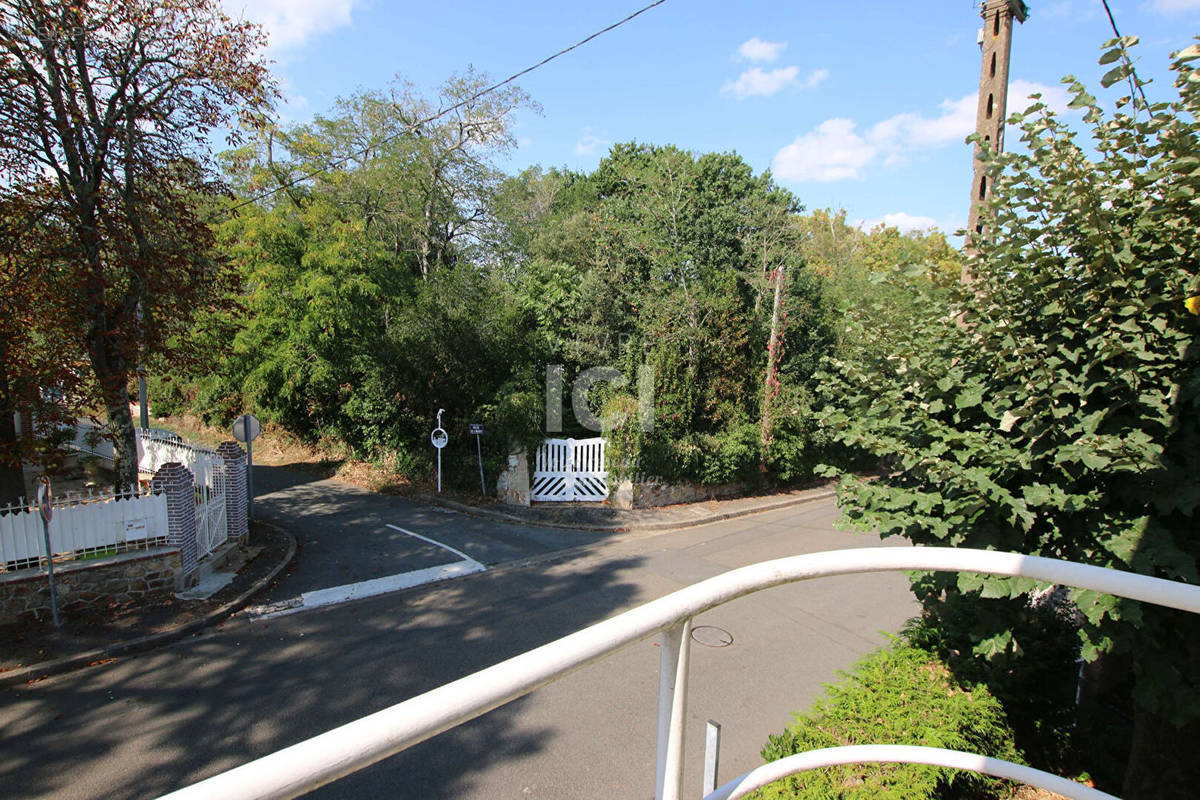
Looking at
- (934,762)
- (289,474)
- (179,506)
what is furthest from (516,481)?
(934,762)

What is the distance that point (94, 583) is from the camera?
7098 millimetres

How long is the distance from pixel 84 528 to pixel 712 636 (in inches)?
294

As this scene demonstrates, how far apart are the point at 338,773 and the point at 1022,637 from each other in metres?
5.04

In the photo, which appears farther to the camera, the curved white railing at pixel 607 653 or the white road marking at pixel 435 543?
the white road marking at pixel 435 543

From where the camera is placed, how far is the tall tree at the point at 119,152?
723 centimetres

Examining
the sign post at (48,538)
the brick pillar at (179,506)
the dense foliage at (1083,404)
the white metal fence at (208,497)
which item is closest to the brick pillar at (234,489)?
the white metal fence at (208,497)

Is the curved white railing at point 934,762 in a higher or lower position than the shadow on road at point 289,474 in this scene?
higher

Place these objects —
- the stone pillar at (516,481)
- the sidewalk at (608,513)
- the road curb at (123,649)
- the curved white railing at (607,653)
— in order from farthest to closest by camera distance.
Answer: the stone pillar at (516,481) < the sidewalk at (608,513) < the road curb at (123,649) < the curved white railing at (607,653)

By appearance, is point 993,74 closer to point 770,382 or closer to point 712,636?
point 712,636

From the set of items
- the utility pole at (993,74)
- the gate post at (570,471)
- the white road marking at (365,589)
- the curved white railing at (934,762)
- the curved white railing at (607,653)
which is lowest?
the white road marking at (365,589)

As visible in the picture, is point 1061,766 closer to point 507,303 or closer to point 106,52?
point 106,52

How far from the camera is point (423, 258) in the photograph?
21.6 metres

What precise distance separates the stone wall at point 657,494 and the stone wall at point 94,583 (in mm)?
8063

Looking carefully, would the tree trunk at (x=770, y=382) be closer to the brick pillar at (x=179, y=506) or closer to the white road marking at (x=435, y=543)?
the white road marking at (x=435, y=543)
